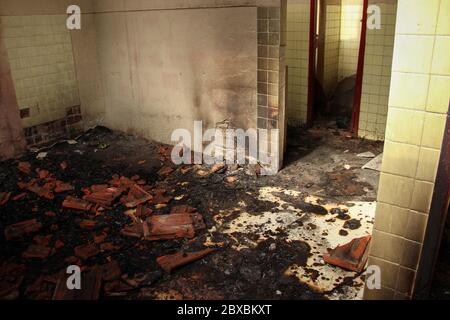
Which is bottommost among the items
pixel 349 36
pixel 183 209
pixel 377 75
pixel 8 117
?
pixel 183 209

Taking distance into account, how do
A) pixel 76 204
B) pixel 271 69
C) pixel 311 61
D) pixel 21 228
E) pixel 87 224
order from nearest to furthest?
pixel 21 228 → pixel 87 224 → pixel 76 204 → pixel 271 69 → pixel 311 61

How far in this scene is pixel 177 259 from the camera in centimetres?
369

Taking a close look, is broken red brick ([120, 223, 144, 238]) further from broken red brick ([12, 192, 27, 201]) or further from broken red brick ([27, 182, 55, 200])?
broken red brick ([12, 192, 27, 201])

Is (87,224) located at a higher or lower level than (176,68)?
lower

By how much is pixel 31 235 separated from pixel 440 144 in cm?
407

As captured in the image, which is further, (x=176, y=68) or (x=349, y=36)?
(x=349, y=36)

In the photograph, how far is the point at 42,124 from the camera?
6516 mm

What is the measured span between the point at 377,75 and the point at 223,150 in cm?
297

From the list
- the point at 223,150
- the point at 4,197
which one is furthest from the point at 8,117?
the point at 223,150

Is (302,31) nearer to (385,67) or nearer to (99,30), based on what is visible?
(385,67)

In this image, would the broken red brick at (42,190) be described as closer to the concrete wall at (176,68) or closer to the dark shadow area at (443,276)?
the concrete wall at (176,68)

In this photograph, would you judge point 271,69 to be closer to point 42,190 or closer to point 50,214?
point 50,214

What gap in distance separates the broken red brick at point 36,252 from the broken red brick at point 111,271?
71 cm

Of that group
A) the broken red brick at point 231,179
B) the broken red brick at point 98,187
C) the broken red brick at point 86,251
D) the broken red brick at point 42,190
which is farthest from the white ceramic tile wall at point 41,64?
the broken red brick at point 231,179
